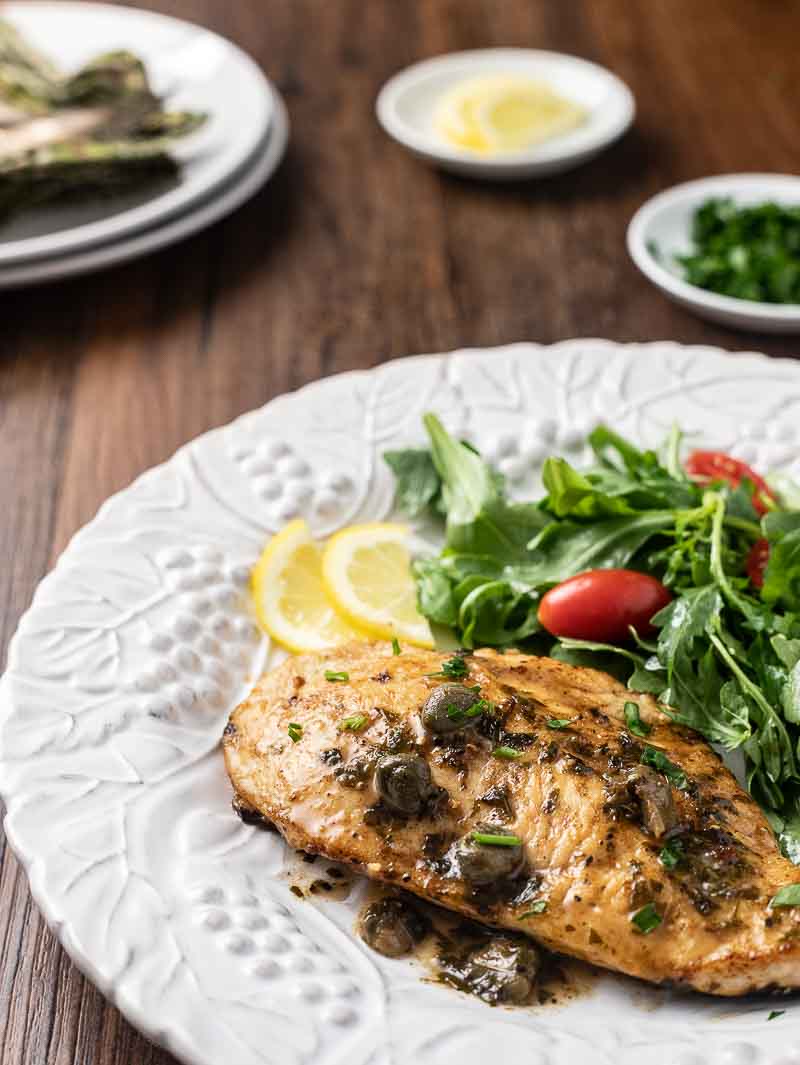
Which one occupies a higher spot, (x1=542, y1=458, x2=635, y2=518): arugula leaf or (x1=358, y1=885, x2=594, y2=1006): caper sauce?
(x1=542, y1=458, x2=635, y2=518): arugula leaf

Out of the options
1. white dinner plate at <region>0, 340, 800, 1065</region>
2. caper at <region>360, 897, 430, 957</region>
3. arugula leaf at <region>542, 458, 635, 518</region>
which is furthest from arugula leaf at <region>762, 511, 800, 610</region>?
caper at <region>360, 897, 430, 957</region>

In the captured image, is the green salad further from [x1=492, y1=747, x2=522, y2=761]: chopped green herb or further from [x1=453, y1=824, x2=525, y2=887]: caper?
[x1=453, y1=824, x2=525, y2=887]: caper

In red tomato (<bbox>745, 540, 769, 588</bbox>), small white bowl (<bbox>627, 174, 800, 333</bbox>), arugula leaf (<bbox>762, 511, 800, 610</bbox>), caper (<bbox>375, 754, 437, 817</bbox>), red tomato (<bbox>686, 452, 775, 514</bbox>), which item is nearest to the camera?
caper (<bbox>375, 754, 437, 817</bbox>)

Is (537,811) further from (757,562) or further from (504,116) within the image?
(504,116)

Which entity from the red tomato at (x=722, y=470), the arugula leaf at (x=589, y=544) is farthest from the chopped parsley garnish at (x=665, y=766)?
the red tomato at (x=722, y=470)

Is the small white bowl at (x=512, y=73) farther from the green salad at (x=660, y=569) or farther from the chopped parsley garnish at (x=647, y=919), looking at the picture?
the chopped parsley garnish at (x=647, y=919)

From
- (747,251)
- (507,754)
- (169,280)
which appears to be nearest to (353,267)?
(169,280)

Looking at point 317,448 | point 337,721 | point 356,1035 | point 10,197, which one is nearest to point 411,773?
point 337,721
